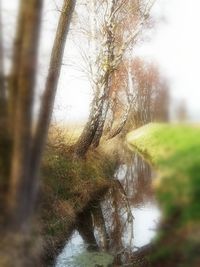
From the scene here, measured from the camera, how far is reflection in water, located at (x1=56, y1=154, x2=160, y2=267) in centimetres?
985

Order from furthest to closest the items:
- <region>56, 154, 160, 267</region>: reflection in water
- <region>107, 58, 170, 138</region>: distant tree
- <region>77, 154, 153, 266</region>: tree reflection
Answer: <region>107, 58, 170, 138</region>: distant tree
<region>77, 154, 153, 266</region>: tree reflection
<region>56, 154, 160, 267</region>: reflection in water

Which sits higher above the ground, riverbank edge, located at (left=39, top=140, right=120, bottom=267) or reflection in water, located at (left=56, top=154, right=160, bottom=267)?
riverbank edge, located at (left=39, top=140, right=120, bottom=267)

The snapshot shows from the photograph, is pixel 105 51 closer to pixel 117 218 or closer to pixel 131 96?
pixel 117 218

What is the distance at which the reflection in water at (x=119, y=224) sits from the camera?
9.85m

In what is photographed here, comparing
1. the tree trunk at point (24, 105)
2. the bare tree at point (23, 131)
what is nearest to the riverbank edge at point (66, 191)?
the bare tree at point (23, 131)

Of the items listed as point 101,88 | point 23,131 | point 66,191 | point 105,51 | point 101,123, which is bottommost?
point 66,191

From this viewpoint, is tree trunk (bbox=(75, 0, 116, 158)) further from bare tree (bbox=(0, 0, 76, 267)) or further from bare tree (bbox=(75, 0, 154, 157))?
bare tree (bbox=(0, 0, 76, 267))

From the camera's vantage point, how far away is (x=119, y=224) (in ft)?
39.0

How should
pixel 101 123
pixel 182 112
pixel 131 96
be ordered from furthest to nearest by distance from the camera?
pixel 131 96 < pixel 101 123 < pixel 182 112

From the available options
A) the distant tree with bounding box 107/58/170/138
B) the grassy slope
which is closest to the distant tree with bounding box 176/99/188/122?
the grassy slope

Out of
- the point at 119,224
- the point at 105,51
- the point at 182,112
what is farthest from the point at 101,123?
the point at 182,112

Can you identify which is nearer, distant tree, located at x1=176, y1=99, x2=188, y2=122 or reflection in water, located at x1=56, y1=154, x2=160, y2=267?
distant tree, located at x1=176, y1=99, x2=188, y2=122

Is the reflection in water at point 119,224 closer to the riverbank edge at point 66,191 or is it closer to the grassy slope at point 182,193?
the riverbank edge at point 66,191

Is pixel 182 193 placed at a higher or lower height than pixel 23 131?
lower
